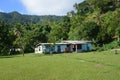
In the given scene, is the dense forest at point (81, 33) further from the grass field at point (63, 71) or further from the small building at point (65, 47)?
the grass field at point (63, 71)

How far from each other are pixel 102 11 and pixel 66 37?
49.0ft

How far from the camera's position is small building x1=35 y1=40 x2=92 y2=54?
2709 inches

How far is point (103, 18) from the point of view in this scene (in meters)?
78.8

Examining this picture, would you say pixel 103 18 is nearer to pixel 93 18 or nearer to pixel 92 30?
pixel 93 18

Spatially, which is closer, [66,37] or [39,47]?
[39,47]

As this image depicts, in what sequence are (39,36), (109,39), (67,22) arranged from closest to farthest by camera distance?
(109,39), (39,36), (67,22)

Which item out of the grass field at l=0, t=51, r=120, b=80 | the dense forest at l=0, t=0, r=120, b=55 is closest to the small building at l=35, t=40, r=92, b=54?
the dense forest at l=0, t=0, r=120, b=55

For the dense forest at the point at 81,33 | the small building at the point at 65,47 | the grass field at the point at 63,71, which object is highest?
the dense forest at the point at 81,33

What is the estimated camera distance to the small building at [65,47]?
6881cm

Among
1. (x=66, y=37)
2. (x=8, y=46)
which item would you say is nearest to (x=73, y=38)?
(x=66, y=37)

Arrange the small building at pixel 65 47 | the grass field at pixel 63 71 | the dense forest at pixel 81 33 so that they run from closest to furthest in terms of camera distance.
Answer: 1. the grass field at pixel 63 71
2. the dense forest at pixel 81 33
3. the small building at pixel 65 47

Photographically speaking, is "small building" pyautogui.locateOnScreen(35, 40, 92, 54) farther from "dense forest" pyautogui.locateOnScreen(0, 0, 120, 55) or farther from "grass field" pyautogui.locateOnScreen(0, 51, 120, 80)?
"grass field" pyautogui.locateOnScreen(0, 51, 120, 80)

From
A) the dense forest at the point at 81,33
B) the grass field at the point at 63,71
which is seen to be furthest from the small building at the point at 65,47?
the grass field at the point at 63,71

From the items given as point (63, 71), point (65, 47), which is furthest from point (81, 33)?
point (63, 71)
